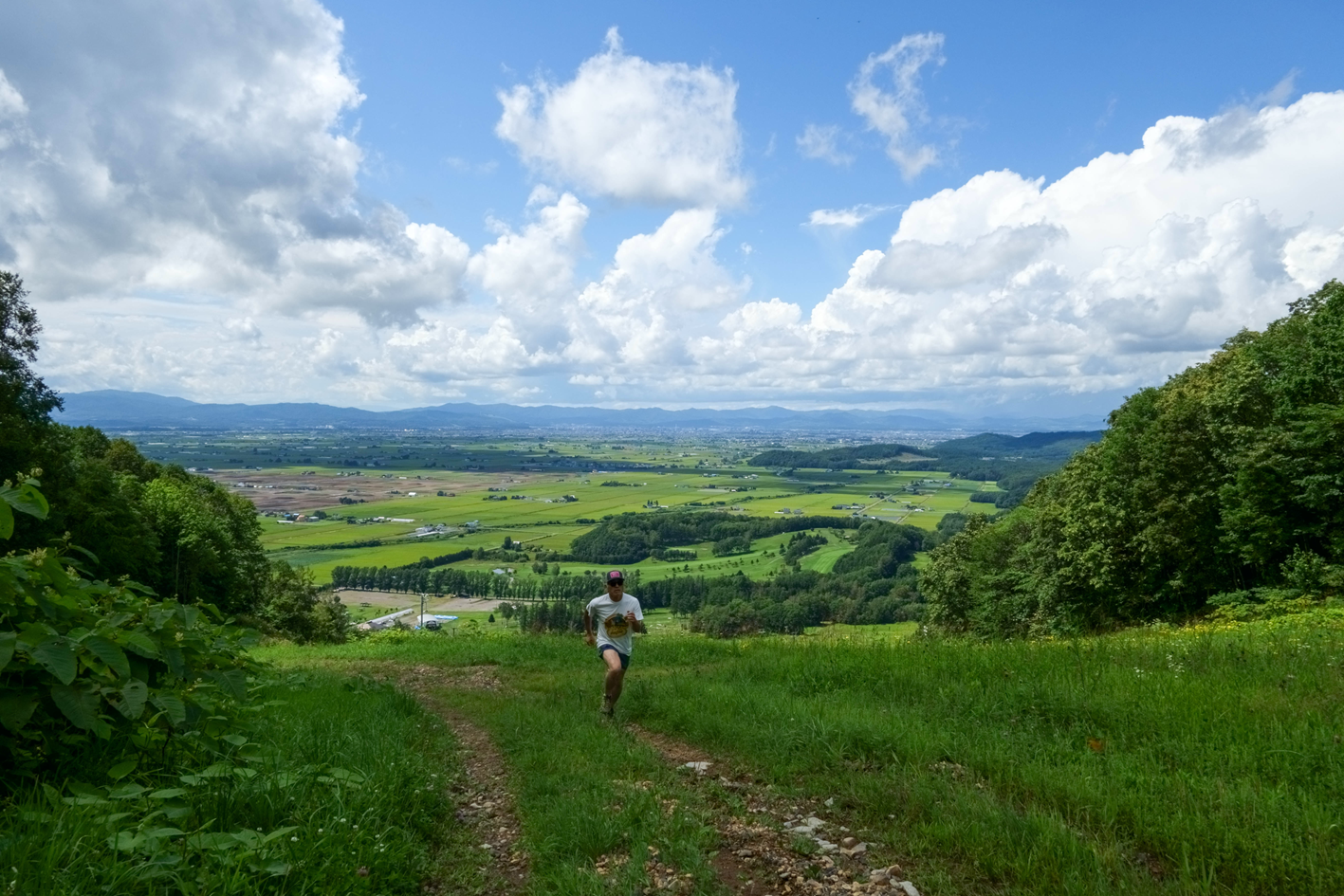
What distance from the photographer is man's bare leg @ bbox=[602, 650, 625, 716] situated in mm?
9336

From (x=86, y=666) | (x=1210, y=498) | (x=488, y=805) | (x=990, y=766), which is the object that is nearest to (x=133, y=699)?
(x=86, y=666)

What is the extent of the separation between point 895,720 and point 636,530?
263 ft

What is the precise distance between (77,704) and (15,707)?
0.26 meters

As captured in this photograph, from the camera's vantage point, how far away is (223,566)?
37750 mm

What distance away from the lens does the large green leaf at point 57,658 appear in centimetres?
353

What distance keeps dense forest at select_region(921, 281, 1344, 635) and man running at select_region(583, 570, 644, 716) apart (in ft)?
57.4

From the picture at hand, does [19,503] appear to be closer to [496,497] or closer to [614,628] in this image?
[614,628]

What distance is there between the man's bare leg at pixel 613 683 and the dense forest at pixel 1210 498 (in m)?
17.8

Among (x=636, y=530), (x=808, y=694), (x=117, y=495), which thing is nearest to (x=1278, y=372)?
(x=808, y=694)

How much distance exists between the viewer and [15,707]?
3564 mm

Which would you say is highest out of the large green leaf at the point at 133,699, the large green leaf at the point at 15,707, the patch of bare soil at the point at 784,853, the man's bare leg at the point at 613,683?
the large green leaf at the point at 15,707

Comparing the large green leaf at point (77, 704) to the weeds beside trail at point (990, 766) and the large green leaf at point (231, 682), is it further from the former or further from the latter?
the weeds beside trail at point (990, 766)

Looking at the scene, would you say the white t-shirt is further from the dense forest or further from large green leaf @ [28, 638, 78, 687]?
the dense forest

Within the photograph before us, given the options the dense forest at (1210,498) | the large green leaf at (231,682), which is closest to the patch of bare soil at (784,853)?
the large green leaf at (231,682)
